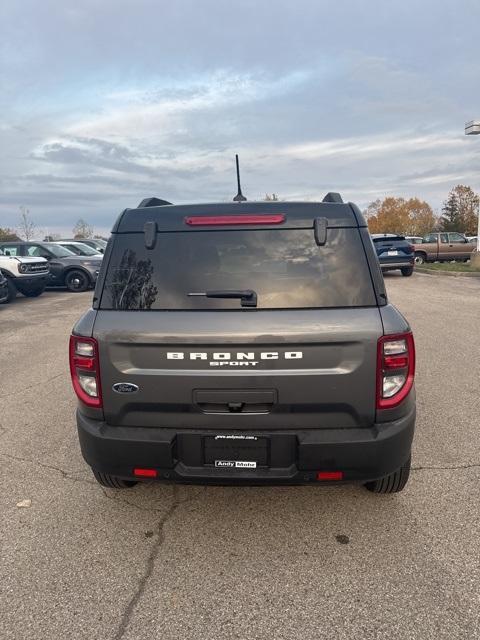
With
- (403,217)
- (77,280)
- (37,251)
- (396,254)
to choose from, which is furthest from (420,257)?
(403,217)

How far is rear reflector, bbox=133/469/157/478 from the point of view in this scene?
2477 millimetres

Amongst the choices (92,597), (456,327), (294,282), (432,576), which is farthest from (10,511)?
(456,327)

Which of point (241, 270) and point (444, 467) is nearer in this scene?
point (241, 270)

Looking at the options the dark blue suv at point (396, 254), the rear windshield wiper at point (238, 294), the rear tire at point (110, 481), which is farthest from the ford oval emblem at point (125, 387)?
the dark blue suv at point (396, 254)

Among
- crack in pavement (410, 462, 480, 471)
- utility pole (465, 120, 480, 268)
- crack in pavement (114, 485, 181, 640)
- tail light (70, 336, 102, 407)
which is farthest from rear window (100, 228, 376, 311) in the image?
utility pole (465, 120, 480, 268)

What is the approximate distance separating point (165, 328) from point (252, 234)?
71 centimetres

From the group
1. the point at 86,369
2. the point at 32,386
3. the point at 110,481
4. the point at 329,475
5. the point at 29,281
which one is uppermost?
the point at 86,369

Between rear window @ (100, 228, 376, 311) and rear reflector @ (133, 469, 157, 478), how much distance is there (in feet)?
2.89

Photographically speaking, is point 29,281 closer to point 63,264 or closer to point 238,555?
point 63,264

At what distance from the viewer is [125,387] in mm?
2408

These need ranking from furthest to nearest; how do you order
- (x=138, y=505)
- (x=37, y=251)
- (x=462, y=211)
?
1. (x=462, y=211)
2. (x=37, y=251)
3. (x=138, y=505)

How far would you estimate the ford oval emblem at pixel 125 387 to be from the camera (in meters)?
2.40

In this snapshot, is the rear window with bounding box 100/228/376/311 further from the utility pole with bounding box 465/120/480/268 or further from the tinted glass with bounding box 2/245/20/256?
the utility pole with bounding box 465/120/480/268

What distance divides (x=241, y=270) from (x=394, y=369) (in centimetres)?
96
